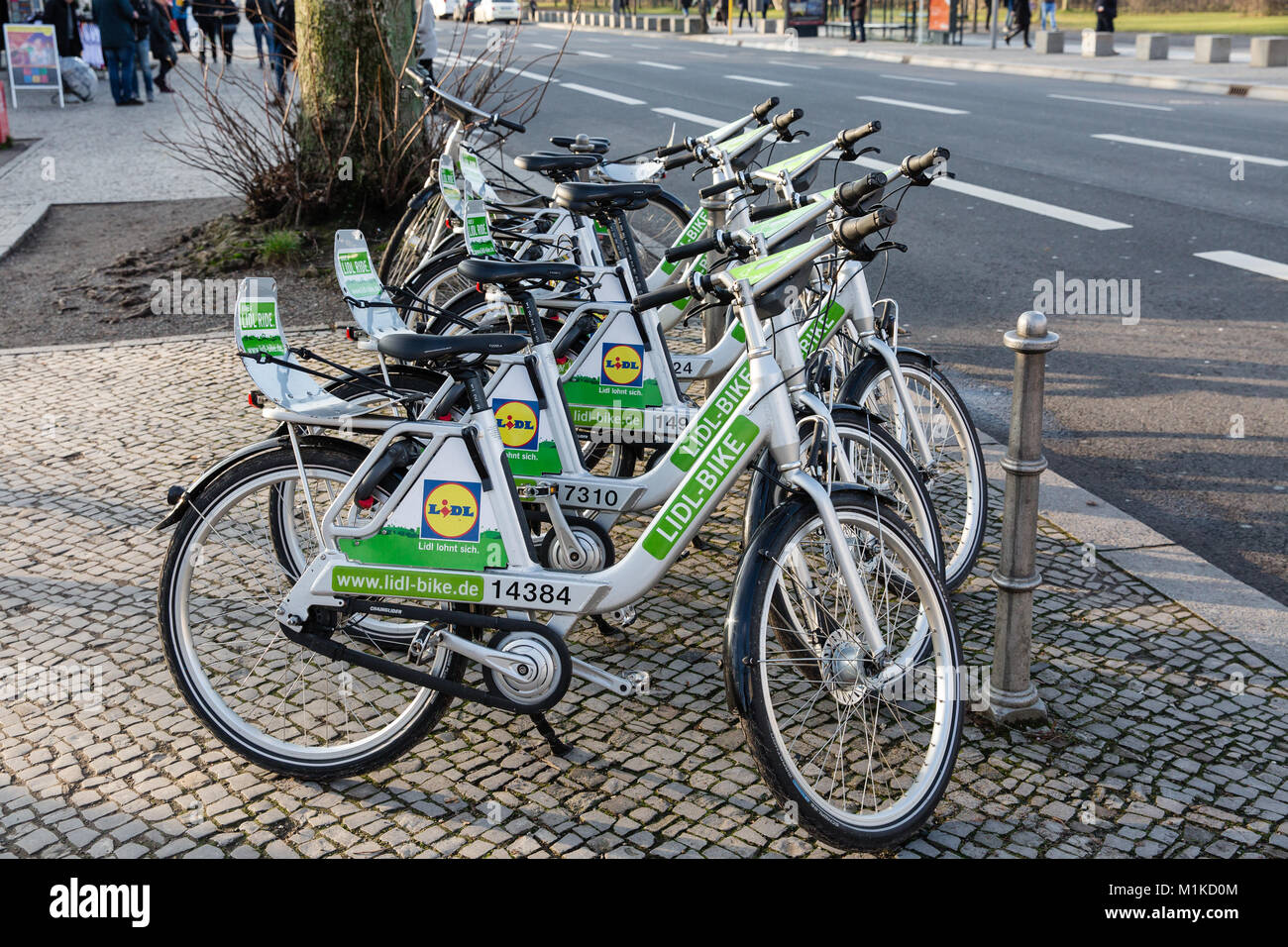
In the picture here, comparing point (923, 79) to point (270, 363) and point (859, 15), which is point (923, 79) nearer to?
point (859, 15)

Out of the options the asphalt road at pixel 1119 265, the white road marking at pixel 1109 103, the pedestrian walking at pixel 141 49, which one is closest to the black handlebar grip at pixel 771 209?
the asphalt road at pixel 1119 265

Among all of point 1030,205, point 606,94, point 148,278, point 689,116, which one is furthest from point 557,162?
point 606,94

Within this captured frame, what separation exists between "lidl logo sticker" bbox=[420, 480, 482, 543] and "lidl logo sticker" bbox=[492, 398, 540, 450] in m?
0.74

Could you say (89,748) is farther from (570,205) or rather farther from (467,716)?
(570,205)

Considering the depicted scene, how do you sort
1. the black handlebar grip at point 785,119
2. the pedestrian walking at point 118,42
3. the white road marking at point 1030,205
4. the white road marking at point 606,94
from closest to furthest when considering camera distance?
the black handlebar grip at point 785,119 → the white road marking at point 1030,205 → the pedestrian walking at point 118,42 → the white road marking at point 606,94

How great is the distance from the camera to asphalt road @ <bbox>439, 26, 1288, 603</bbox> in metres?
5.74

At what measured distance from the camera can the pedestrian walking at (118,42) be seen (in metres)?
18.7

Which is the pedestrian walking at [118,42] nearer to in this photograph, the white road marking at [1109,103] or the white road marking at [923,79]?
the white road marking at [923,79]

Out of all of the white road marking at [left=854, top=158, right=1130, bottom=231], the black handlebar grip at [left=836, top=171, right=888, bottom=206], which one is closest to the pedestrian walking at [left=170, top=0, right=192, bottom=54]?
the white road marking at [left=854, top=158, right=1130, bottom=231]

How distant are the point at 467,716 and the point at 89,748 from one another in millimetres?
1061

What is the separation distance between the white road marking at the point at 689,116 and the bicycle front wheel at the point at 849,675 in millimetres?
13063

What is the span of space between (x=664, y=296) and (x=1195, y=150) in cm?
1274

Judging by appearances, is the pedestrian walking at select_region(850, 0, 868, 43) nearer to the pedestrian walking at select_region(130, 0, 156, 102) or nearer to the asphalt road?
the asphalt road
